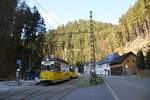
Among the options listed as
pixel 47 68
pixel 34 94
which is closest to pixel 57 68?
pixel 47 68

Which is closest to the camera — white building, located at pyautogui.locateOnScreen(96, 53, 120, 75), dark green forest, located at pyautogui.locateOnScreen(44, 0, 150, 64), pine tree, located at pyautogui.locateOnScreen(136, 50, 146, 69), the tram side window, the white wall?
the tram side window

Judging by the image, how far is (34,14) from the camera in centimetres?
9469

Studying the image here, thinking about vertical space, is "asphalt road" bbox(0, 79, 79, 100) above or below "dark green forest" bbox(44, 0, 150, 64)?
below

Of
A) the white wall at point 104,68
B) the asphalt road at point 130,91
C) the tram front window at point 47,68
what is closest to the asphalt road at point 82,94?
the asphalt road at point 130,91

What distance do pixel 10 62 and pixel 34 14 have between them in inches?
771

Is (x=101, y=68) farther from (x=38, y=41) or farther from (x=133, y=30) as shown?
(x=38, y=41)

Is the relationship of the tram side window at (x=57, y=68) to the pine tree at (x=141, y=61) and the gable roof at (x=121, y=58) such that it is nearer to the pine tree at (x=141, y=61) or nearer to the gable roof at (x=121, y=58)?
the pine tree at (x=141, y=61)

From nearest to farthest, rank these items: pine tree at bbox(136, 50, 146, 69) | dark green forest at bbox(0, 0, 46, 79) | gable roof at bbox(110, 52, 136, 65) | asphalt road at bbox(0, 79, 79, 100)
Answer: asphalt road at bbox(0, 79, 79, 100), dark green forest at bbox(0, 0, 46, 79), pine tree at bbox(136, 50, 146, 69), gable roof at bbox(110, 52, 136, 65)

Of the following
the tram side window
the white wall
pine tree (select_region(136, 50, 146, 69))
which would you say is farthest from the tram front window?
the white wall

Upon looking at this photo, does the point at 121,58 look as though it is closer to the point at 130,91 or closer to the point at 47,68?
the point at 47,68

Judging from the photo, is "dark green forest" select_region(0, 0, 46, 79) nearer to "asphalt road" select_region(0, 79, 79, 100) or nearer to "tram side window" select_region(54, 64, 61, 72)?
"tram side window" select_region(54, 64, 61, 72)

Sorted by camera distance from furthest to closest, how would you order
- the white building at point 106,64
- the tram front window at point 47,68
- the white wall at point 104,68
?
the white wall at point 104,68, the white building at point 106,64, the tram front window at point 47,68

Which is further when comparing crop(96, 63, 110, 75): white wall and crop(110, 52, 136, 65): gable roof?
crop(96, 63, 110, 75): white wall

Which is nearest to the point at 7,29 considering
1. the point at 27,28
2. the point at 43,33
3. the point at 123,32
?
the point at 27,28
